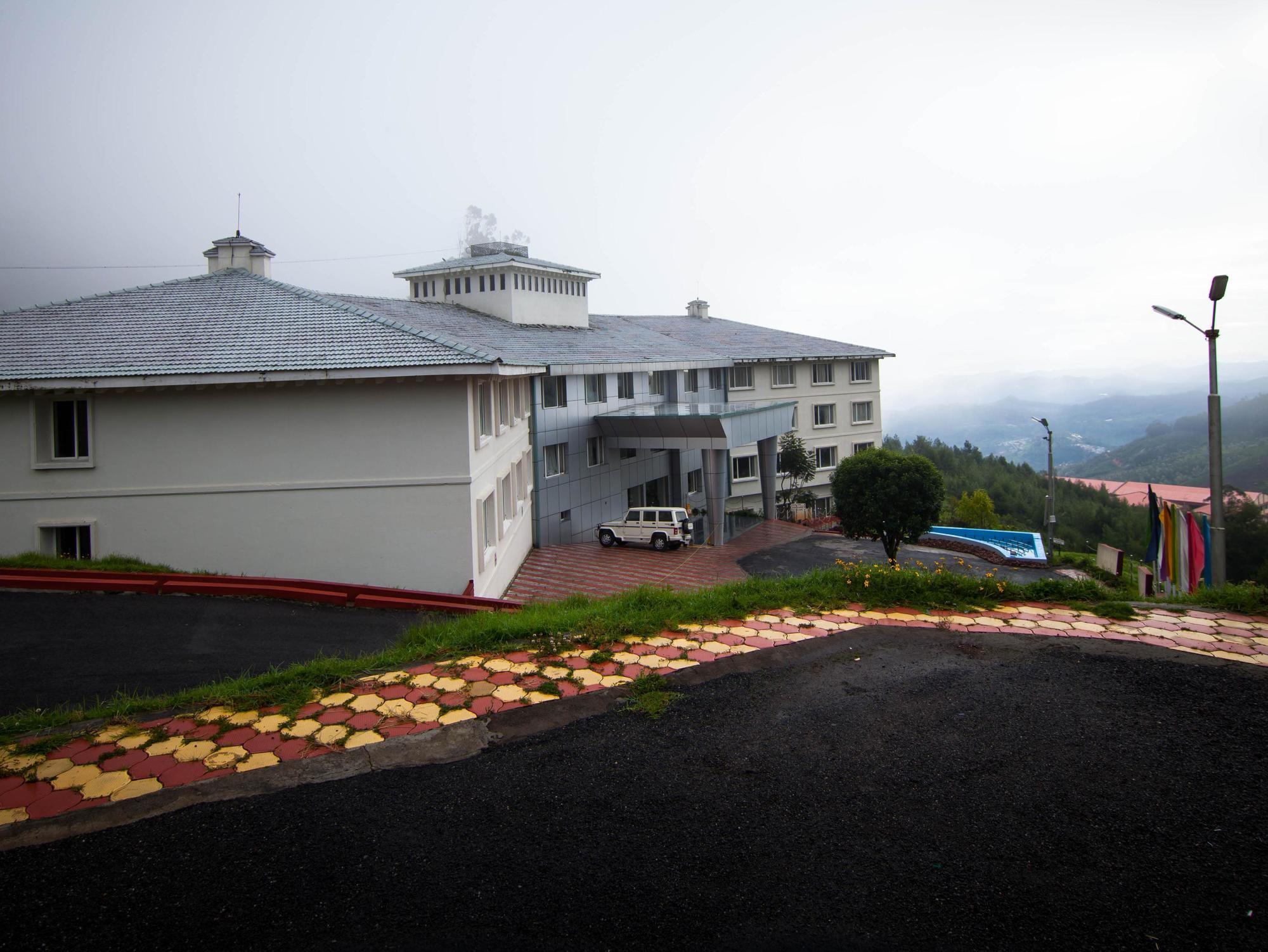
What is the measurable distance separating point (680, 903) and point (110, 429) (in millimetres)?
13136

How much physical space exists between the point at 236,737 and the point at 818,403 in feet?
118

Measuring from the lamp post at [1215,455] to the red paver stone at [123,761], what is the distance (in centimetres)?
1344

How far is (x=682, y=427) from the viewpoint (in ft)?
81.4

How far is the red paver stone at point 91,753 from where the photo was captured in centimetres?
541

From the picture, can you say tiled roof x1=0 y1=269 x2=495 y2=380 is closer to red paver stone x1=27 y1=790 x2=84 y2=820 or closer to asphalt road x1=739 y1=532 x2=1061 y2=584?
red paver stone x1=27 y1=790 x2=84 y2=820

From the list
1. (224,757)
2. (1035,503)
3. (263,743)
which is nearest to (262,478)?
(263,743)

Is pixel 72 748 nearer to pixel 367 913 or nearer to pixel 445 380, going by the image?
pixel 367 913

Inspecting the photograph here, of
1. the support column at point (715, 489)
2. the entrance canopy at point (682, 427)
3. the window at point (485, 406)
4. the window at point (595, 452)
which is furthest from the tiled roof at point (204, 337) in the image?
the support column at point (715, 489)

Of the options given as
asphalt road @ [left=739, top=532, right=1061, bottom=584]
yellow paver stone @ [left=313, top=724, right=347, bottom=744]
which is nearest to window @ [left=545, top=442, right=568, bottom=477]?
asphalt road @ [left=739, top=532, right=1061, bottom=584]

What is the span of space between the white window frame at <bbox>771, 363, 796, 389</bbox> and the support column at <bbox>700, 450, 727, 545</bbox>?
1276 cm

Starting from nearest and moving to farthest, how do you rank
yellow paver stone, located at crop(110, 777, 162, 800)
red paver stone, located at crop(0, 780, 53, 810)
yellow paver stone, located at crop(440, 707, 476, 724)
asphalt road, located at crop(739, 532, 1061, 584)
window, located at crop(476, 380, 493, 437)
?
1. red paver stone, located at crop(0, 780, 53, 810)
2. yellow paver stone, located at crop(110, 777, 162, 800)
3. yellow paver stone, located at crop(440, 707, 476, 724)
4. window, located at crop(476, 380, 493, 437)
5. asphalt road, located at crop(739, 532, 1061, 584)

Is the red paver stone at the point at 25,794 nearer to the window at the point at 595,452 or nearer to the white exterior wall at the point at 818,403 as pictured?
the window at the point at 595,452

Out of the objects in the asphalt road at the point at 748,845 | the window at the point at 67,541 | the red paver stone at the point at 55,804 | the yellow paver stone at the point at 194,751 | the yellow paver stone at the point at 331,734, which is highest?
the window at the point at 67,541

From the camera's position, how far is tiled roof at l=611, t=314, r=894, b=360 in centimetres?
3603
